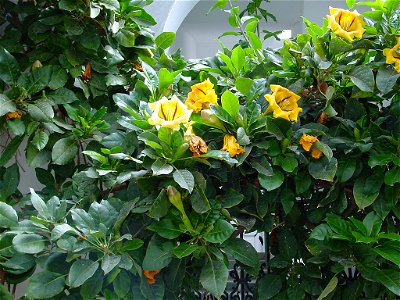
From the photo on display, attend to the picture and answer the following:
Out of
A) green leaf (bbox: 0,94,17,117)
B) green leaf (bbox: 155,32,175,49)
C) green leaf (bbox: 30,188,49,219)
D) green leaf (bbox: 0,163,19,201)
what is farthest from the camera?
green leaf (bbox: 155,32,175,49)

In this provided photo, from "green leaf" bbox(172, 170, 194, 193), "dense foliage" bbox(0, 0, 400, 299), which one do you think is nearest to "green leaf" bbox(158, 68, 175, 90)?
"dense foliage" bbox(0, 0, 400, 299)

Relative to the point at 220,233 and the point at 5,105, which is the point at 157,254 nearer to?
the point at 220,233

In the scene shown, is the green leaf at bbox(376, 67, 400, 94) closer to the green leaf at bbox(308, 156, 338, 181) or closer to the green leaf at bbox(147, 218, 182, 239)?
the green leaf at bbox(308, 156, 338, 181)

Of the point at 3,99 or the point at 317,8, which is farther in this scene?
the point at 317,8

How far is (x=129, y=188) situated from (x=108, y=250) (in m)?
0.18

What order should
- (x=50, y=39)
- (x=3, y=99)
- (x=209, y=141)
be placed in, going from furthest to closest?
1. (x=50, y=39)
2. (x=3, y=99)
3. (x=209, y=141)

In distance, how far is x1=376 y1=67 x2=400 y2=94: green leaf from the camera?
3.94 ft

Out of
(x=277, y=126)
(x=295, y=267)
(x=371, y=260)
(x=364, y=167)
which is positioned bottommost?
(x=295, y=267)

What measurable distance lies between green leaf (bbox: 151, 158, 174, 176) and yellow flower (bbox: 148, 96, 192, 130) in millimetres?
77

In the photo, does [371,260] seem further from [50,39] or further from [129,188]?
[50,39]

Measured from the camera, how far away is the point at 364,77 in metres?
1.21

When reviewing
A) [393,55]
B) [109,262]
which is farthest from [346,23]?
[109,262]

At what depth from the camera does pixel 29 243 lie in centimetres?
114

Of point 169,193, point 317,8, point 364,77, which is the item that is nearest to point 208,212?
point 169,193
